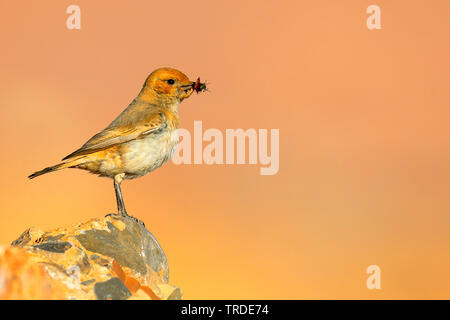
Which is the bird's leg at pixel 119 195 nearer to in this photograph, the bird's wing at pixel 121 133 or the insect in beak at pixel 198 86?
the bird's wing at pixel 121 133

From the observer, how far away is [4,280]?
598 centimetres

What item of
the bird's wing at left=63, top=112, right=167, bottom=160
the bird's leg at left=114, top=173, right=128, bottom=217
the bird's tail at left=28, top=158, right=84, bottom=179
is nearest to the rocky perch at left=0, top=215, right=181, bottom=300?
the bird's leg at left=114, top=173, right=128, bottom=217

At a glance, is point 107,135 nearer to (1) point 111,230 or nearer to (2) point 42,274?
(1) point 111,230

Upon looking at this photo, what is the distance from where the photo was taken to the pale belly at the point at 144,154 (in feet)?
32.7

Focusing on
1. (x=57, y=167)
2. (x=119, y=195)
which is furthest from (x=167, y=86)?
(x=57, y=167)

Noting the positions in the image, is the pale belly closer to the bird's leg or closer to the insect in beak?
the bird's leg

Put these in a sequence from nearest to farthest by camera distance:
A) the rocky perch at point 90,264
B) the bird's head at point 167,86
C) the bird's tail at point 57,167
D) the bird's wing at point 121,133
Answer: the rocky perch at point 90,264, the bird's tail at point 57,167, the bird's wing at point 121,133, the bird's head at point 167,86

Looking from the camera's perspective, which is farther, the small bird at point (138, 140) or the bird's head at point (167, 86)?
the bird's head at point (167, 86)

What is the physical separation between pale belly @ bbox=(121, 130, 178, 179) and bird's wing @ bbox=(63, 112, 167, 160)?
115 mm

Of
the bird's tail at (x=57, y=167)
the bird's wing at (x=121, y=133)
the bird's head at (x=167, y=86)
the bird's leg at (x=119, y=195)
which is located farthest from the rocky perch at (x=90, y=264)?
the bird's head at (x=167, y=86)

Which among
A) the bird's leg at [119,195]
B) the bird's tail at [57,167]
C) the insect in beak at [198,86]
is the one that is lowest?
the bird's leg at [119,195]

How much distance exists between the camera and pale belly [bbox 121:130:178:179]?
9.95m

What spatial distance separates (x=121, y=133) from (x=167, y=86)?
1.40 meters
